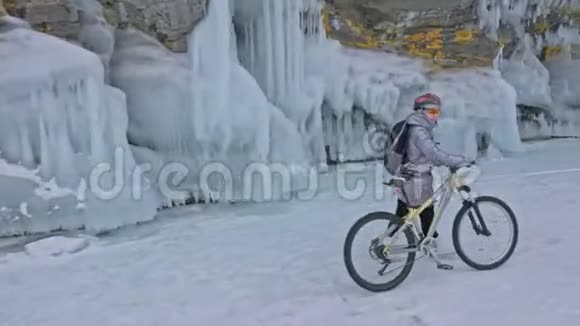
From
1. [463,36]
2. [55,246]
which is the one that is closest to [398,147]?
[55,246]

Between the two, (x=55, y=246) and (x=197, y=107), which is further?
(x=197, y=107)

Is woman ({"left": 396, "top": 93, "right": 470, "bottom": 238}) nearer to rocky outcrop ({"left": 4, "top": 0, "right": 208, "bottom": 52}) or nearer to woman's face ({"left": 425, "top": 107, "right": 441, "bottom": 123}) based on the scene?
woman's face ({"left": 425, "top": 107, "right": 441, "bottom": 123})

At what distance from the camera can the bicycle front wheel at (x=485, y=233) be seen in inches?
157

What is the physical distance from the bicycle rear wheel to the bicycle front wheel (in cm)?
44

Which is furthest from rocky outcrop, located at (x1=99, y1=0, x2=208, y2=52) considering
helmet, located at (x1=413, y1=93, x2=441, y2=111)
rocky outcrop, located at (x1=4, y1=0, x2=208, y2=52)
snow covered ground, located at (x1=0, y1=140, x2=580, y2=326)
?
helmet, located at (x1=413, y1=93, x2=441, y2=111)

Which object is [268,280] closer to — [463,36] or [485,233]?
[485,233]

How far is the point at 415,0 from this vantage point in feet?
39.1

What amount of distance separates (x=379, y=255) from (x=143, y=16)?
6.45 metres

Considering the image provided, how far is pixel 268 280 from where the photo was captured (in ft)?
14.3

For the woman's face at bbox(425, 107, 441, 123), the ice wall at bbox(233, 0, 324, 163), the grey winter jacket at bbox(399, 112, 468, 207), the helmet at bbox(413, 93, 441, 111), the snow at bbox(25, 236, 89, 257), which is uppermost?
the ice wall at bbox(233, 0, 324, 163)

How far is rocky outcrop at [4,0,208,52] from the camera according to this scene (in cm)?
749

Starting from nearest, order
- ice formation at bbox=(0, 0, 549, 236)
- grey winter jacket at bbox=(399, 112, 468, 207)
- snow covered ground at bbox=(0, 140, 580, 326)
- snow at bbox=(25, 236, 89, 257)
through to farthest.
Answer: snow covered ground at bbox=(0, 140, 580, 326), grey winter jacket at bbox=(399, 112, 468, 207), snow at bbox=(25, 236, 89, 257), ice formation at bbox=(0, 0, 549, 236)

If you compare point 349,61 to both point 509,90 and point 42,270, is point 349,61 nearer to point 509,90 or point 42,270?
point 509,90

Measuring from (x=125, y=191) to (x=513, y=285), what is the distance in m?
4.83
